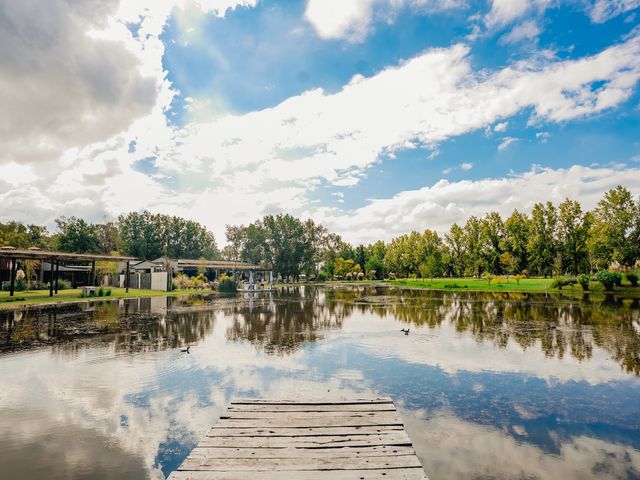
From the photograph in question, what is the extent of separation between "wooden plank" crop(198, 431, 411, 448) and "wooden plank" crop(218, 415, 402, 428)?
0.45 metres

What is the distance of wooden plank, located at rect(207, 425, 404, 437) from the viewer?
578 cm

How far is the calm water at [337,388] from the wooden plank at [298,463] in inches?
69.6

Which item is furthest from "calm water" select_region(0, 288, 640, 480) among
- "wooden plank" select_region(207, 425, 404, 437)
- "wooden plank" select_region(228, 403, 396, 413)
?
"wooden plank" select_region(207, 425, 404, 437)

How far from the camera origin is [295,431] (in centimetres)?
591

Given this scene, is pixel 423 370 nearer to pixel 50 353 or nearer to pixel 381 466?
pixel 381 466

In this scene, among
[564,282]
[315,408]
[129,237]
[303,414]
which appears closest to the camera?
[303,414]

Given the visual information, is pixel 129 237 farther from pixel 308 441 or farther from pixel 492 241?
pixel 308 441

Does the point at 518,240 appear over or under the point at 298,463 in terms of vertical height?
over

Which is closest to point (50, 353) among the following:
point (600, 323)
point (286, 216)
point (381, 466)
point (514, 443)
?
point (381, 466)

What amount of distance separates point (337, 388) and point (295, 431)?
4.58m

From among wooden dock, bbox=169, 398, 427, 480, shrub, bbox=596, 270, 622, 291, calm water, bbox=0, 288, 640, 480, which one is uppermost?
shrub, bbox=596, 270, 622, 291

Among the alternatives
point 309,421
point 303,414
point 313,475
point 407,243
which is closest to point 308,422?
point 309,421

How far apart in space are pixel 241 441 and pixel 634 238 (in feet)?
242

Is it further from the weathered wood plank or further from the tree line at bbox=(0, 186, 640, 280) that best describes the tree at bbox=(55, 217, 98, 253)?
the weathered wood plank
